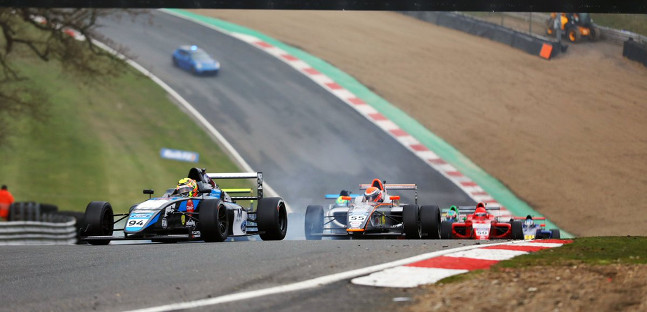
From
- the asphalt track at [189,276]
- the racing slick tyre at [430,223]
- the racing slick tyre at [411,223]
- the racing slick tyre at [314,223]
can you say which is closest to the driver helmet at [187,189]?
the asphalt track at [189,276]

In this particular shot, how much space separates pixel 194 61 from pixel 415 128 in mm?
11478

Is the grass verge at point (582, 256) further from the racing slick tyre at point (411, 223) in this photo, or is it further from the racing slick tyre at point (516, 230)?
the racing slick tyre at point (516, 230)

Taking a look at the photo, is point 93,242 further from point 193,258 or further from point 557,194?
point 557,194

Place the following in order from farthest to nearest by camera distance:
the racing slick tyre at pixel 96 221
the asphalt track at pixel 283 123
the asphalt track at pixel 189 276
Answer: the asphalt track at pixel 283 123
the racing slick tyre at pixel 96 221
the asphalt track at pixel 189 276

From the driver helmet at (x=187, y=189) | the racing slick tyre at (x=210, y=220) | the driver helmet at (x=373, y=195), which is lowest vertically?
the racing slick tyre at (x=210, y=220)

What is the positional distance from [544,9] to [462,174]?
62.7 feet

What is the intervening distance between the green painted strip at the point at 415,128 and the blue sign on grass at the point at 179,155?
325 inches

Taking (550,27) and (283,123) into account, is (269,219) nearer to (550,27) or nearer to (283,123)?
(283,123)

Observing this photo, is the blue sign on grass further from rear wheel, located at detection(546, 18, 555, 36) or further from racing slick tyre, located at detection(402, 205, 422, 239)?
racing slick tyre, located at detection(402, 205, 422, 239)

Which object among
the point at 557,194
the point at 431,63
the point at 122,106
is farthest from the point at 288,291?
the point at 431,63

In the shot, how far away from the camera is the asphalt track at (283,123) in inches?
1454

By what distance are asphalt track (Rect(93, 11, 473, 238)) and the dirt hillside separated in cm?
267

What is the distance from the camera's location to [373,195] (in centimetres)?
2102

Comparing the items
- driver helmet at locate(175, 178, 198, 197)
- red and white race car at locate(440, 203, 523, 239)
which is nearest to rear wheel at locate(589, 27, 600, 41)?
red and white race car at locate(440, 203, 523, 239)
